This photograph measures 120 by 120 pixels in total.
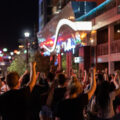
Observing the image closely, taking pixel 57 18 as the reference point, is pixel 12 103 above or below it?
below

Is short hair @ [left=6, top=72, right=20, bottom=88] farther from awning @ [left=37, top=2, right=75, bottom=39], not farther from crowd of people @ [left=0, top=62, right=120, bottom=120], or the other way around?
awning @ [left=37, top=2, right=75, bottom=39]

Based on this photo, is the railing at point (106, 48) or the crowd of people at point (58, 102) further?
the railing at point (106, 48)

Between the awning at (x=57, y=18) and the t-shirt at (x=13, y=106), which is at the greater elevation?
the awning at (x=57, y=18)

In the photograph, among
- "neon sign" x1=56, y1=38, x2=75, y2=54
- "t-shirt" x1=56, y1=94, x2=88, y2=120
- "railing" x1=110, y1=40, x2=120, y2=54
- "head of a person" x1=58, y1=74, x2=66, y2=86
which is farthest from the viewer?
"neon sign" x1=56, y1=38, x2=75, y2=54

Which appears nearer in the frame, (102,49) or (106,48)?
(106,48)

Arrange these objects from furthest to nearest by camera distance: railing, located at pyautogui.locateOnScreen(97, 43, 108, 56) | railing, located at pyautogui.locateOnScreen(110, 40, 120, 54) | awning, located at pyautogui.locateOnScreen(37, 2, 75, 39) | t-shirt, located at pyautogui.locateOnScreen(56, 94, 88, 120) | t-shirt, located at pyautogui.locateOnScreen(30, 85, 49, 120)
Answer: awning, located at pyautogui.locateOnScreen(37, 2, 75, 39) < railing, located at pyautogui.locateOnScreen(97, 43, 108, 56) < railing, located at pyautogui.locateOnScreen(110, 40, 120, 54) < t-shirt, located at pyautogui.locateOnScreen(30, 85, 49, 120) < t-shirt, located at pyautogui.locateOnScreen(56, 94, 88, 120)

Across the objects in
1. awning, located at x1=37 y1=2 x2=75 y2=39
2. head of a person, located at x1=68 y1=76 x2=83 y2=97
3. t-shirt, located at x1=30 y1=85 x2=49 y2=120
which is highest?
awning, located at x1=37 y1=2 x2=75 y2=39

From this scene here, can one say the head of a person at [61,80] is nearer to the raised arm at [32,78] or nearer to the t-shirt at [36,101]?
the t-shirt at [36,101]

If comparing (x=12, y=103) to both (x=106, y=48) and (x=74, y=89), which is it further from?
(x=106, y=48)

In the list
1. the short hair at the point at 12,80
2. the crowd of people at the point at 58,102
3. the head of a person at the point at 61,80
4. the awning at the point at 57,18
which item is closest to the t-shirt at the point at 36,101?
the crowd of people at the point at 58,102

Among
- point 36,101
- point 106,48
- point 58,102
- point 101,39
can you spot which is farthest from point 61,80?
point 101,39

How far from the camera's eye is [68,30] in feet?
103

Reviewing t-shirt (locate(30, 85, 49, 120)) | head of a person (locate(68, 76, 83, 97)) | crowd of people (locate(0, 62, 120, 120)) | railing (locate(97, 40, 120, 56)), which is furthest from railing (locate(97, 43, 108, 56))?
head of a person (locate(68, 76, 83, 97))

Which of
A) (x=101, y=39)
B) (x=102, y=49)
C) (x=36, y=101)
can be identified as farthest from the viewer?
(x=101, y=39)
